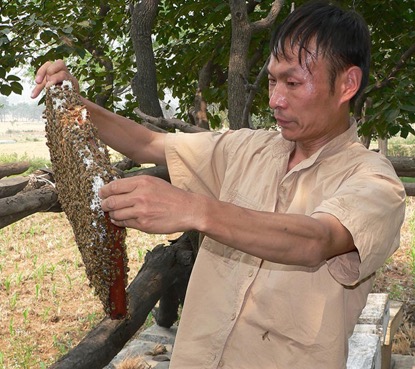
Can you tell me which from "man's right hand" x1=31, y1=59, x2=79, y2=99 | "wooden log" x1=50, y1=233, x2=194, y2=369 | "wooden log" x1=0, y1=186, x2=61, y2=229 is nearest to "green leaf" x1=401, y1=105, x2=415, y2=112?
"wooden log" x1=50, y1=233, x2=194, y2=369

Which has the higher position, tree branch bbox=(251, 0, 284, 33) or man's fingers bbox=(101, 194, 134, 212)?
tree branch bbox=(251, 0, 284, 33)

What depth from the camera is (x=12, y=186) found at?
3.43 m

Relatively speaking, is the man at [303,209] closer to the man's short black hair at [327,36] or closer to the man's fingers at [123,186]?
the man's short black hair at [327,36]

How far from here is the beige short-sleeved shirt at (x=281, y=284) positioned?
6.95 feet

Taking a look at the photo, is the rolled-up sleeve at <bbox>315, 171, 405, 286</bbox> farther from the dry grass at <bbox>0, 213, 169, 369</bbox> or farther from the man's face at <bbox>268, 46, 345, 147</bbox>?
the dry grass at <bbox>0, 213, 169, 369</bbox>

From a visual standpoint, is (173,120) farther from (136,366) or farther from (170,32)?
(170,32)

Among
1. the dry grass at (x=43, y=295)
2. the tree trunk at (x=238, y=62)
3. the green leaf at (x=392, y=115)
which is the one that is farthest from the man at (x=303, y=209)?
the dry grass at (x=43, y=295)

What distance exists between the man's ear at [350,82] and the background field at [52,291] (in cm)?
428

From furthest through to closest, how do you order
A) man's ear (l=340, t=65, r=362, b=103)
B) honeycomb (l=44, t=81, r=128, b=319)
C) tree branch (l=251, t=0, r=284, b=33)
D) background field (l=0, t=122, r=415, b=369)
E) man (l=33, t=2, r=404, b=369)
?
background field (l=0, t=122, r=415, b=369)
tree branch (l=251, t=0, r=284, b=33)
man's ear (l=340, t=65, r=362, b=103)
man (l=33, t=2, r=404, b=369)
honeycomb (l=44, t=81, r=128, b=319)

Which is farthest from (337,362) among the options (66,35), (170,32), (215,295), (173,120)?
(170,32)

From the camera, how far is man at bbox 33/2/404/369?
78.2 inches

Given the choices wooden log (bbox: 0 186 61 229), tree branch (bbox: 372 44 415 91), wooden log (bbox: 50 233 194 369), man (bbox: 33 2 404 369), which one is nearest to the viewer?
man (bbox: 33 2 404 369)

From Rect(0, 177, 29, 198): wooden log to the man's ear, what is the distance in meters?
1.88

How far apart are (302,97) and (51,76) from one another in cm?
87
